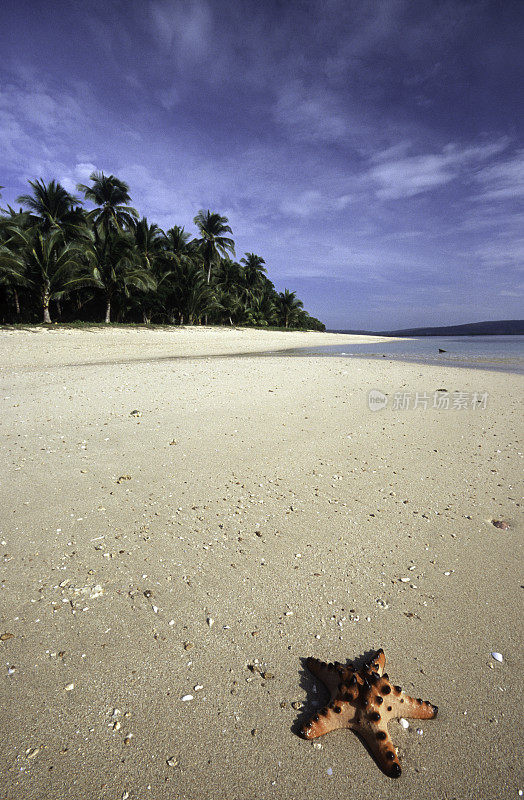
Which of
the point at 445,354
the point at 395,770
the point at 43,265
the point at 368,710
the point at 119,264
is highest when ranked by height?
A: the point at 119,264

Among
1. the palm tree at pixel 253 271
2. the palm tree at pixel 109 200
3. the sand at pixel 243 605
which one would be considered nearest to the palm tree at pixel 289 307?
the palm tree at pixel 253 271

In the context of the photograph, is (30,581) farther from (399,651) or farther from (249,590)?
(399,651)

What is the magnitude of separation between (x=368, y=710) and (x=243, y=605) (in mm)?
1014

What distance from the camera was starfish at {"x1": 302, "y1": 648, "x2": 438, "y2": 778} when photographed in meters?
1.59

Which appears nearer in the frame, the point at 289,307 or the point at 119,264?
the point at 119,264

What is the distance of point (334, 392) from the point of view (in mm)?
8734

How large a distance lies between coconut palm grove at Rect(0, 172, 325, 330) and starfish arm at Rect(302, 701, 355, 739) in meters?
28.6

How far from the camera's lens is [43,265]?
24453 millimetres

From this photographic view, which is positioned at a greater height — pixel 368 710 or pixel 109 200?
pixel 109 200

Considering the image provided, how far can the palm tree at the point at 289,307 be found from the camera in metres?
70.6

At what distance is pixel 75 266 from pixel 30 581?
93.4 ft

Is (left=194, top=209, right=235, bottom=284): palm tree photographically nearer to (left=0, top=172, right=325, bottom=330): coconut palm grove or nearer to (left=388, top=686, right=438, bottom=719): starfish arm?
(left=0, top=172, right=325, bottom=330): coconut palm grove

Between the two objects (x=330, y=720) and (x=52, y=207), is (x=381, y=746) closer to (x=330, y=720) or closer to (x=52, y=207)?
(x=330, y=720)

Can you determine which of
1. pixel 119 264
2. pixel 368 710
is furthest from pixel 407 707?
pixel 119 264
